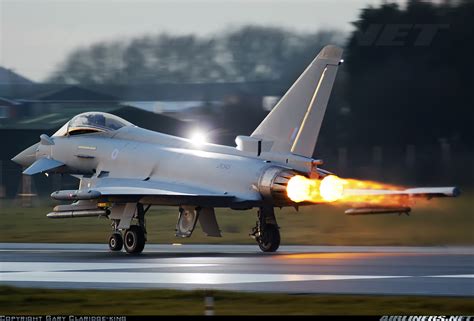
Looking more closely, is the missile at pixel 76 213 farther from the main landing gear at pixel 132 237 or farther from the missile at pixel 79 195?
the missile at pixel 79 195

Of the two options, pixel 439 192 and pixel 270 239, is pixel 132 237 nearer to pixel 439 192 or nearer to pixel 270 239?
pixel 270 239

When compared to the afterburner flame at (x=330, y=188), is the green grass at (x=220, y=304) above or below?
below

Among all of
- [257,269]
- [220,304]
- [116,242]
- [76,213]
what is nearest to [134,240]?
[116,242]

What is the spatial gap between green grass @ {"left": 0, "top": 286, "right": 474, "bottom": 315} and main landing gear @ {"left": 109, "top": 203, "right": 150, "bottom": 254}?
8.77 metres

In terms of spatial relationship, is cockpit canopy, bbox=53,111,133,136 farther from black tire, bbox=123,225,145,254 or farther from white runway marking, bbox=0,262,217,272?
white runway marking, bbox=0,262,217,272

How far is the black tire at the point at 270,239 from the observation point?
25609mm

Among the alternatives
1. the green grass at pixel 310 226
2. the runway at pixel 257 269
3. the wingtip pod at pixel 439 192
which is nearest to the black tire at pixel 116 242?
the runway at pixel 257 269

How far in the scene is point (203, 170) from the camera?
25625 millimetres

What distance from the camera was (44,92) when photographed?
4212 centimetres

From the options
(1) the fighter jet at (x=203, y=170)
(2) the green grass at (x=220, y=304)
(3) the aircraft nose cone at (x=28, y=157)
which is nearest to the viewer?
(2) the green grass at (x=220, y=304)

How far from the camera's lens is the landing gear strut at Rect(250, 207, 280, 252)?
25.6m

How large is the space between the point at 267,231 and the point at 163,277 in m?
6.73

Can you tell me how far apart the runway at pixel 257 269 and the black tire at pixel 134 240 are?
0.30 m

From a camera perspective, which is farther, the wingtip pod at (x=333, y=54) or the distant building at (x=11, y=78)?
the distant building at (x=11, y=78)
